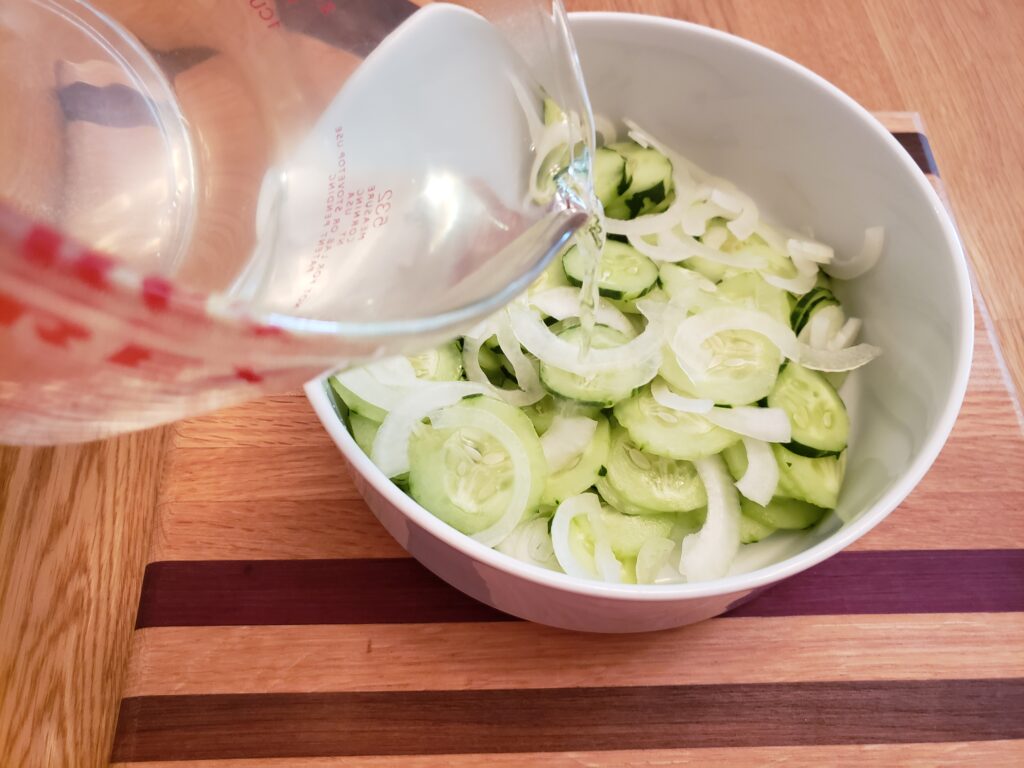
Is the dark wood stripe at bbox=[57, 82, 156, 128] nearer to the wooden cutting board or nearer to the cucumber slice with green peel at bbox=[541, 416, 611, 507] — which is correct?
the wooden cutting board

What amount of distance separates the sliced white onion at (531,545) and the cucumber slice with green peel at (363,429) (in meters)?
0.15

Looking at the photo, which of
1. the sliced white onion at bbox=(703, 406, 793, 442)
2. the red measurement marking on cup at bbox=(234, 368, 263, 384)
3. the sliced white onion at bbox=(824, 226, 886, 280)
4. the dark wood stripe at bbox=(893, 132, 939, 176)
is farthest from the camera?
the dark wood stripe at bbox=(893, 132, 939, 176)

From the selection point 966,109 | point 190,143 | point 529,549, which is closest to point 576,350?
point 529,549

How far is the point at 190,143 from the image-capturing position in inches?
35.3

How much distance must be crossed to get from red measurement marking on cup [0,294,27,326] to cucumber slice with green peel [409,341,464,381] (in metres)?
0.43

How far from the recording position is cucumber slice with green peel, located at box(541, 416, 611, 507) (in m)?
0.77

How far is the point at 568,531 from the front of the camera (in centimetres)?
76

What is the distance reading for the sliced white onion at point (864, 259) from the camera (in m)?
0.89

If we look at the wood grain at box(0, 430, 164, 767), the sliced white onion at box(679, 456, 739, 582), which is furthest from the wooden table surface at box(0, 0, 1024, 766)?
the sliced white onion at box(679, 456, 739, 582)

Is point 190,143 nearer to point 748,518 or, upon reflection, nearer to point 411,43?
point 411,43

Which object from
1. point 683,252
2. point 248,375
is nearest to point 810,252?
point 683,252

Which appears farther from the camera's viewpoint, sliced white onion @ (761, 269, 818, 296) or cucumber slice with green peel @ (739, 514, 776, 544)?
sliced white onion @ (761, 269, 818, 296)

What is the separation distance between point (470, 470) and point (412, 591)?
0.43 ft

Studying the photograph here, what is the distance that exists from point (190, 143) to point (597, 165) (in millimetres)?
436
